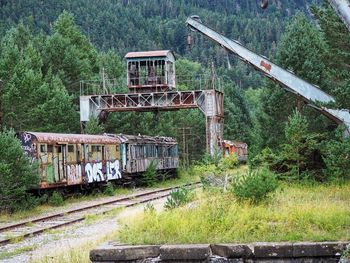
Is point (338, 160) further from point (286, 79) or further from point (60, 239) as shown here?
point (60, 239)

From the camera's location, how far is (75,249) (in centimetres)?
1130

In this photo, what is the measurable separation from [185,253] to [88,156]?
18.9 m

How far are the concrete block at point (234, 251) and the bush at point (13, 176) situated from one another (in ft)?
40.7

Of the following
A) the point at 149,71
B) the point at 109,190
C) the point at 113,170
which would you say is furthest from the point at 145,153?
the point at 149,71

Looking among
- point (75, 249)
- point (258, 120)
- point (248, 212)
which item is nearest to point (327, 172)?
point (248, 212)

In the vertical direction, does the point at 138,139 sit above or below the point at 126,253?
above

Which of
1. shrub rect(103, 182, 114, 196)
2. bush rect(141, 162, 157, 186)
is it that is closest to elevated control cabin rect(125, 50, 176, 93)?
bush rect(141, 162, 157, 186)

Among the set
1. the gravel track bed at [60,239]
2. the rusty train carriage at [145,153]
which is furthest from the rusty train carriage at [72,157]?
the gravel track bed at [60,239]

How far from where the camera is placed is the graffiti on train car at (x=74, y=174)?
2502 cm

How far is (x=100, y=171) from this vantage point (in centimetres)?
2855

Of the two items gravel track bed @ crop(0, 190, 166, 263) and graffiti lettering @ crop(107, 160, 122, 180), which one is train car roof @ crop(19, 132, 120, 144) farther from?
gravel track bed @ crop(0, 190, 166, 263)

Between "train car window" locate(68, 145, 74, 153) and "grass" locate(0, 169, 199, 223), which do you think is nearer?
"grass" locate(0, 169, 199, 223)

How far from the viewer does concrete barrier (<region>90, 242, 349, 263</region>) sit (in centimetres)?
874

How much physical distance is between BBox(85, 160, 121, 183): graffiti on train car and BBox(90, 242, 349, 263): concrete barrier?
18.1 metres
